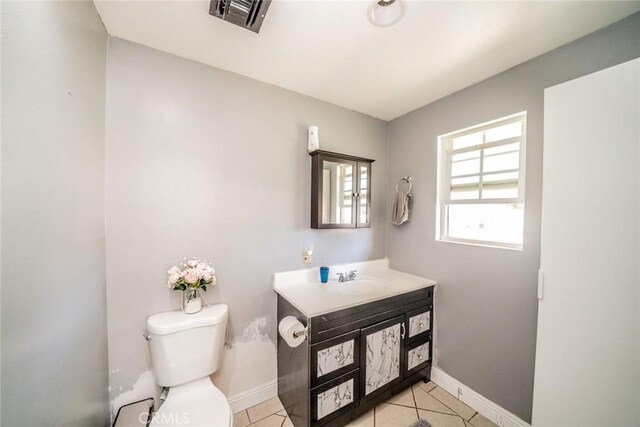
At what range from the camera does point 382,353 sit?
5.26 feet

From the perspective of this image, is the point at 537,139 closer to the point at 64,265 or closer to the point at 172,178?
the point at 172,178

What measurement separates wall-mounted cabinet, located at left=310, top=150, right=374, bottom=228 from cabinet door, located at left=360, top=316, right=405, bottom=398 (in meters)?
0.84

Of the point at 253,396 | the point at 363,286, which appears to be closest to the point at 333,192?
the point at 363,286

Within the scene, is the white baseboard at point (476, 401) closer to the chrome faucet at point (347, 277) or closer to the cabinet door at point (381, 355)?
the cabinet door at point (381, 355)

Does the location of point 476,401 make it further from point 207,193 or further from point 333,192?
point 207,193

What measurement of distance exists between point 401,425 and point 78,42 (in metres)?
2.78

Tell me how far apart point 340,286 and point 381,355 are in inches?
22.3

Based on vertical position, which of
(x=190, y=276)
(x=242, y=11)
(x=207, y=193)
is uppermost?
(x=242, y=11)

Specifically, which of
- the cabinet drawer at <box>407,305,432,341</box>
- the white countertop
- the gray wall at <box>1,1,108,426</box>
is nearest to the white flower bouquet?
the gray wall at <box>1,1,108,426</box>

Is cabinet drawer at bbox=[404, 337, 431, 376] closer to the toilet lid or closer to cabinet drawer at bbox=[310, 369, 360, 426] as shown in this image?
cabinet drawer at bbox=[310, 369, 360, 426]

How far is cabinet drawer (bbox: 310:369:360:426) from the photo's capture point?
1.34 metres

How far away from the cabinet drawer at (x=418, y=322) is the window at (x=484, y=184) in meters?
0.66

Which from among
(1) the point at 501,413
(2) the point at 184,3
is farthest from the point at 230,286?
(1) the point at 501,413

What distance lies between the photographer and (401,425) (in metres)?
1.51
